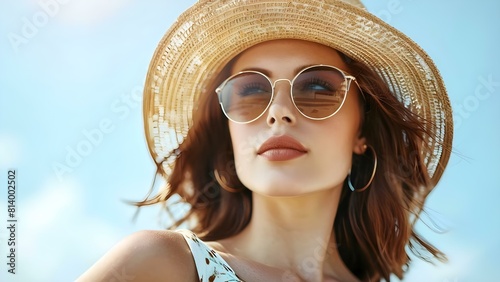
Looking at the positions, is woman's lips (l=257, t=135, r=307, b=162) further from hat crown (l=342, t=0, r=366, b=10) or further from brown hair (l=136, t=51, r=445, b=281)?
hat crown (l=342, t=0, r=366, b=10)

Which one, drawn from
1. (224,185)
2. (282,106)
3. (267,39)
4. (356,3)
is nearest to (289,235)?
(224,185)

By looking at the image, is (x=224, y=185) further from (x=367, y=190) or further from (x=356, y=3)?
(x=356, y=3)

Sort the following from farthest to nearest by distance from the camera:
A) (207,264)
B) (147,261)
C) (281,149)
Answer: (281,149)
(207,264)
(147,261)

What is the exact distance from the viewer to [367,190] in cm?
318

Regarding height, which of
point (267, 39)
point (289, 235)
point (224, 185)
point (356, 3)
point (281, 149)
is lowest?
point (289, 235)

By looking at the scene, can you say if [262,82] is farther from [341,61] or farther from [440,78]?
[440,78]

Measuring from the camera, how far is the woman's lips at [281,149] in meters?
2.60

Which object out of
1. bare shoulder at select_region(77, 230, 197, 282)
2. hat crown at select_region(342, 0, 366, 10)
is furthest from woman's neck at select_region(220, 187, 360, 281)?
hat crown at select_region(342, 0, 366, 10)

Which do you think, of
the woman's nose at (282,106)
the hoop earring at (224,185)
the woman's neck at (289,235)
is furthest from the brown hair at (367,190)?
the woman's nose at (282,106)

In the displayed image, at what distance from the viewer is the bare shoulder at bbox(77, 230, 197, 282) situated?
2.09m

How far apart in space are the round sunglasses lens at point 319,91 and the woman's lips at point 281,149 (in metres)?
0.12

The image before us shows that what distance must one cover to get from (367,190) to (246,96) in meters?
0.79

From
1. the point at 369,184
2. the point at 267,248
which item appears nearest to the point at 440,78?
the point at 369,184

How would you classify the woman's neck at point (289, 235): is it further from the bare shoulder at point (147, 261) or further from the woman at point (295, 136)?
the bare shoulder at point (147, 261)
